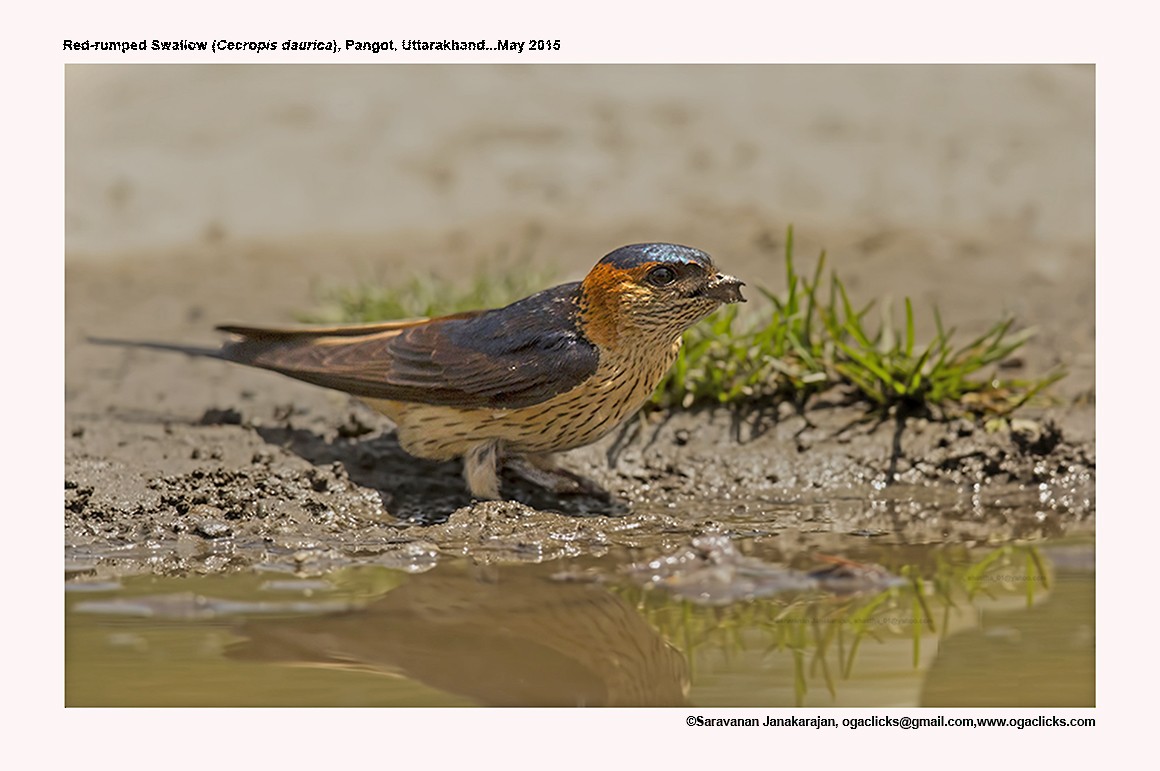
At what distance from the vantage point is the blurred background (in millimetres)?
10984

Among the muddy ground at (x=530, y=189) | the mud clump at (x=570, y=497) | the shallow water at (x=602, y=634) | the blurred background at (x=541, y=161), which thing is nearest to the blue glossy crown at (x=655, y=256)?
the mud clump at (x=570, y=497)

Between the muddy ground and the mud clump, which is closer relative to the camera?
the mud clump

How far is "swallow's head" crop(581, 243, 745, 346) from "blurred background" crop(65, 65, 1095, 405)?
14.2 ft

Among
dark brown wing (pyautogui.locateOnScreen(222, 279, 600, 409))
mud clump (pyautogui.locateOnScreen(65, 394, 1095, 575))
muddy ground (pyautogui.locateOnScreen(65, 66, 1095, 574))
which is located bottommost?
mud clump (pyautogui.locateOnScreen(65, 394, 1095, 575))

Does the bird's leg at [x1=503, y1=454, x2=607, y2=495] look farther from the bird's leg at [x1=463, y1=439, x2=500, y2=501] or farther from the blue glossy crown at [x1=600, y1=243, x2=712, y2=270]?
the blue glossy crown at [x1=600, y1=243, x2=712, y2=270]

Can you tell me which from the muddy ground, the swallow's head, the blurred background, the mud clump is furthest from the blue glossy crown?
the blurred background

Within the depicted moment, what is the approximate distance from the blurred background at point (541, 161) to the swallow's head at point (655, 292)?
434 cm

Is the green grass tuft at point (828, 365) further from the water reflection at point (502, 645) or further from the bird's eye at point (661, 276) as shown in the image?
the water reflection at point (502, 645)

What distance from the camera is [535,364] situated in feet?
20.7

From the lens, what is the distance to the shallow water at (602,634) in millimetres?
4223

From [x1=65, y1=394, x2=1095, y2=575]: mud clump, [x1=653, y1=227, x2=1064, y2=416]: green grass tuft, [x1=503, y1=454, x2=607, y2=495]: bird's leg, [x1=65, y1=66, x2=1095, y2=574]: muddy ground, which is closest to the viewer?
[x1=65, y1=394, x2=1095, y2=575]: mud clump

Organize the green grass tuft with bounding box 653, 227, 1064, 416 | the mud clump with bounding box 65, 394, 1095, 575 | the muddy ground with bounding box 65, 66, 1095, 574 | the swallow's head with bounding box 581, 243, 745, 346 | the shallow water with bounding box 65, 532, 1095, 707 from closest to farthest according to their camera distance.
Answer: the shallow water with bounding box 65, 532, 1095, 707 → the mud clump with bounding box 65, 394, 1095, 575 → the swallow's head with bounding box 581, 243, 745, 346 → the green grass tuft with bounding box 653, 227, 1064, 416 → the muddy ground with bounding box 65, 66, 1095, 574

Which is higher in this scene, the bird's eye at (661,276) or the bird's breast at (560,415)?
the bird's eye at (661,276)

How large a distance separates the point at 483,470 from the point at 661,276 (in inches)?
49.8
